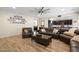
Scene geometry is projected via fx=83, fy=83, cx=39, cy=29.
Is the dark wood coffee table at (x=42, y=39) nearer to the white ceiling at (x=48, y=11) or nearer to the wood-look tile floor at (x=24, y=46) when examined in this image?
the wood-look tile floor at (x=24, y=46)

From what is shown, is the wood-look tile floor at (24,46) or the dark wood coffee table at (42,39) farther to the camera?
the dark wood coffee table at (42,39)

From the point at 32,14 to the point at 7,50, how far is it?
1.02 meters

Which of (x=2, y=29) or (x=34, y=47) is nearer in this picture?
(x=2, y=29)

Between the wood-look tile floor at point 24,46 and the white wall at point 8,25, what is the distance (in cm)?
12

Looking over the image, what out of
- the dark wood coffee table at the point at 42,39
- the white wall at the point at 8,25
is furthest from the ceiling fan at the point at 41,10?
the dark wood coffee table at the point at 42,39

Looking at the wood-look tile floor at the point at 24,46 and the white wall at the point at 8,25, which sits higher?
the white wall at the point at 8,25

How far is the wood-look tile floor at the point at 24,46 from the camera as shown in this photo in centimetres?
189

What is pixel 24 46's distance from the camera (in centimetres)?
196

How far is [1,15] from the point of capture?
1870 mm

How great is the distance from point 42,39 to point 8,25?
95cm

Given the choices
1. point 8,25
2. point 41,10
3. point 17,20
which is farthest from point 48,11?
point 8,25
